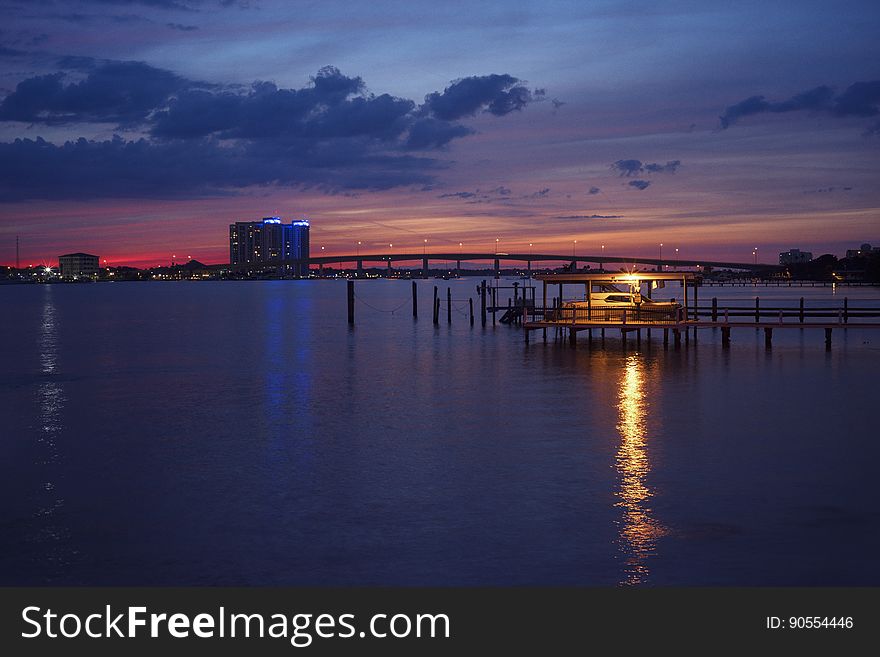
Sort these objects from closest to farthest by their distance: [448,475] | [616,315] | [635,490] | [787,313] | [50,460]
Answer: [635,490]
[448,475]
[50,460]
[616,315]
[787,313]

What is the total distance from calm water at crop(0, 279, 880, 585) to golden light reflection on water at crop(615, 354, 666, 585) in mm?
64

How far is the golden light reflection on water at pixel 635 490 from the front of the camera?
12906mm

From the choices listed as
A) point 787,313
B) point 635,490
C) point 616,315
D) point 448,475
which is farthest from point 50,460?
point 787,313

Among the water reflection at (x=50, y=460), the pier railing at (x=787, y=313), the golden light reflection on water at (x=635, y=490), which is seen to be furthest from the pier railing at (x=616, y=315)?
the water reflection at (x=50, y=460)

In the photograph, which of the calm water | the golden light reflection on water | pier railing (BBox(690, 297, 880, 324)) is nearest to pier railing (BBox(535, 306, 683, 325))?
pier railing (BBox(690, 297, 880, 324))

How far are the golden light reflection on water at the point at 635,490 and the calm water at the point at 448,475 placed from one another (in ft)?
0.21

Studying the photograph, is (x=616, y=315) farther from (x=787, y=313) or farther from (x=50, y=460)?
(x=50, y=460)

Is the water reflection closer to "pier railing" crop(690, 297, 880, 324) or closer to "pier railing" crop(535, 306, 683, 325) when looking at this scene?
"pier railing" crop(535, 306, 683, 325)

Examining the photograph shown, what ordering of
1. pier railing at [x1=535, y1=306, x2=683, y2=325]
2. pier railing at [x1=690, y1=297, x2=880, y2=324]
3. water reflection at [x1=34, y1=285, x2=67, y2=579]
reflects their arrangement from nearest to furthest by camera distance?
1. water reflection at [x1=34, y1=285, x2=67, y2=579]
2. pier railing at [x1=535, y1=306, x2=683, y2=325]
3. pier railing at [x1=690, y1=297, x2=880, y2=324]

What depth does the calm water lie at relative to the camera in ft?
42.1

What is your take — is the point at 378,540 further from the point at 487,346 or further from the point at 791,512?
the point at 487,346

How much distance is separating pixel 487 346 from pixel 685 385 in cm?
1723

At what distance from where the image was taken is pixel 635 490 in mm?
16828

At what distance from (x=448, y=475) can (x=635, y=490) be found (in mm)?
3712
